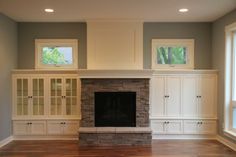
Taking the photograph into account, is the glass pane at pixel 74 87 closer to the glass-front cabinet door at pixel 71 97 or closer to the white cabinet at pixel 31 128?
the glass-front cabinet door at pixel 71 97

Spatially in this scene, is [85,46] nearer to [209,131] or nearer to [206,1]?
[206,1]

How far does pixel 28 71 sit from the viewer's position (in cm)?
585

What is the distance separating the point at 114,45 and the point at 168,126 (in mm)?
2174

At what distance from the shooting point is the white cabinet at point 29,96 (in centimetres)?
589

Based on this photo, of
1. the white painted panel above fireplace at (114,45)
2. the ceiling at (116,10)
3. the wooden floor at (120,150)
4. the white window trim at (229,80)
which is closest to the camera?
the ceiling at (116,10)

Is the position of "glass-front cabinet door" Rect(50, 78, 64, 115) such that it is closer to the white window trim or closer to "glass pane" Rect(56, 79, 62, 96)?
"glass pane" Rect(56, 79, 62, 96)

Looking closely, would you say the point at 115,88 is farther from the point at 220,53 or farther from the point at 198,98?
the point at 220,53

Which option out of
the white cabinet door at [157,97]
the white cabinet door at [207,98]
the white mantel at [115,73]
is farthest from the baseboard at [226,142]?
the white mantel at [115,73]

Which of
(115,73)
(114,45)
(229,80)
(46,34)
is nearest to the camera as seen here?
(229,80)

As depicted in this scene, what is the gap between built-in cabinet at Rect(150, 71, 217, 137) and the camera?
591 cm

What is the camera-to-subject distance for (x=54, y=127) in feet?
19.4

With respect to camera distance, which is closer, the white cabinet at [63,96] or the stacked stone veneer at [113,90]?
the stacked stone veneer at [113,90]

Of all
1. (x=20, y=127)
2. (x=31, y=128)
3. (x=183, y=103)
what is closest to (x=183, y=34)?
(x=183, y=103)

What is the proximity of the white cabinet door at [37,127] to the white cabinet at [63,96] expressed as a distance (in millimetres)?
325
